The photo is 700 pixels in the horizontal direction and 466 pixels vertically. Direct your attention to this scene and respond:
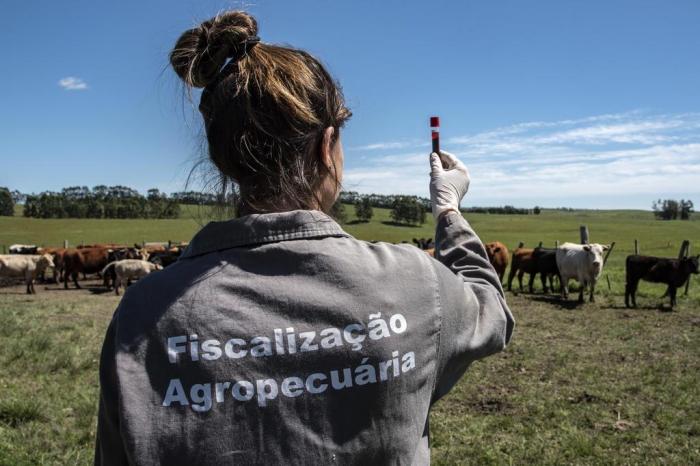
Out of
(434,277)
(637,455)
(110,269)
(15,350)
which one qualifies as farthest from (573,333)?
(110,269)

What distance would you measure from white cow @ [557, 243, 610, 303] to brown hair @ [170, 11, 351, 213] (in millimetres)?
15263

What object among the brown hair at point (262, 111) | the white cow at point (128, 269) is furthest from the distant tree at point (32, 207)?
the brown hair at point (262, 111)

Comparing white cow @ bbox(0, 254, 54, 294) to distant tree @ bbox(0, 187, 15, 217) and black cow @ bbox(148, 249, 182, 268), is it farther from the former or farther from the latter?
distant tree @ bbox(0, 187, 15, 217)

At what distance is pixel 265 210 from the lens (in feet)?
3.78

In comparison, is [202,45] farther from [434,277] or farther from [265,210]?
[434,277]

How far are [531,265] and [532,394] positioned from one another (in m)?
13.0

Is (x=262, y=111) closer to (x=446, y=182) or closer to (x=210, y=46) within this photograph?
(x=210, y=46)

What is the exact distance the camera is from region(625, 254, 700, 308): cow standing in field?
14.0 m

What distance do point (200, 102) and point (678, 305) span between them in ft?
51.0

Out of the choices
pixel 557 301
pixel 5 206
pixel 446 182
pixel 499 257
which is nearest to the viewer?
Result: pixel 446 182

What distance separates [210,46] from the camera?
4.03ft

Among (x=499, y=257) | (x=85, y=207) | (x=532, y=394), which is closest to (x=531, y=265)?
(x=499, y=257)

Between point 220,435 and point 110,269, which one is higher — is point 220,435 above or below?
above

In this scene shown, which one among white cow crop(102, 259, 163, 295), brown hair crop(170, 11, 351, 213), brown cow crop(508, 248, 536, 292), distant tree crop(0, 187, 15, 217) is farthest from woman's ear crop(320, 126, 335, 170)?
distant tree crop(0, 187, 15, 217)
